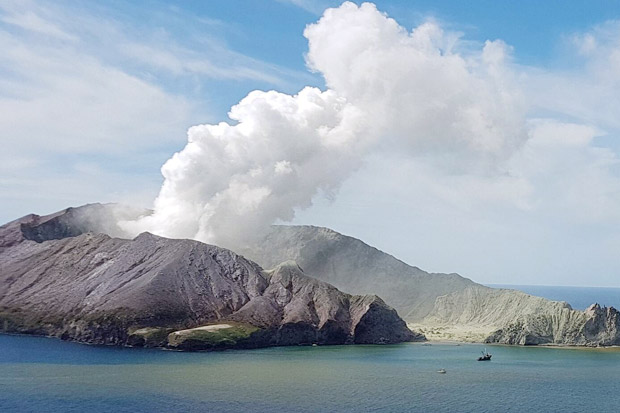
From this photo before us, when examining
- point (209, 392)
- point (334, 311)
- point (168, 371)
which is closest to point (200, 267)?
point (334, 311)

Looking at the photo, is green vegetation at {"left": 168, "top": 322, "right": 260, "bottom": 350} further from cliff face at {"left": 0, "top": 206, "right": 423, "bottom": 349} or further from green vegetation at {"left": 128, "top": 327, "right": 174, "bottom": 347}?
green vegetation at {"left": 128, "top": 327, "right": 174, "bottom": 347}

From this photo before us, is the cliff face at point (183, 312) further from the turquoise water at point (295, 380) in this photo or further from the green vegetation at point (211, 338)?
the turquoise water at point (295, 380)

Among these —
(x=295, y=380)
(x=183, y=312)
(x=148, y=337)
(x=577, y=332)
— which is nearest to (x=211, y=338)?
(x=148, y=337)

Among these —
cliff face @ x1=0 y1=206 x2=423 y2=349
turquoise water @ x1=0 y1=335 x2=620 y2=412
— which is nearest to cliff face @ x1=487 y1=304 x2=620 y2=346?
turquoise water @ x1=0 y1=335 x2=620 y2=412

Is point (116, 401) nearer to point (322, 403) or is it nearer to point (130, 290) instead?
point (322, 403)

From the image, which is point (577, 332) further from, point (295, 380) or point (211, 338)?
point (295, 380)

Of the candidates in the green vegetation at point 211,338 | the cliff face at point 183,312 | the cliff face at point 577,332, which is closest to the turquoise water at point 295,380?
the green vegetation at point 211,338
